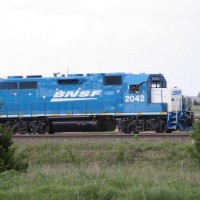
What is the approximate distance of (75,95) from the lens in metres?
30.5

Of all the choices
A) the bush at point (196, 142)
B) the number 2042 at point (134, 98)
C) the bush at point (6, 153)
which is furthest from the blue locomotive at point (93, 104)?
the bush at point (6, 153)

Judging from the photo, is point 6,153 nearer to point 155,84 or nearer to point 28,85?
point 155,84

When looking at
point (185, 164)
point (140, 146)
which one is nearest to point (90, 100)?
point (140, 146)

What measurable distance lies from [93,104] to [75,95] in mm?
1375

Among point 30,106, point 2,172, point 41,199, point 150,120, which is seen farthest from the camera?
point 30,106

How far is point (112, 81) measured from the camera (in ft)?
98.6

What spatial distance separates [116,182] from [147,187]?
2.65 ft

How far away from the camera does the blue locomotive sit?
94.2ft

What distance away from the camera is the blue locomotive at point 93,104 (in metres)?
28.7

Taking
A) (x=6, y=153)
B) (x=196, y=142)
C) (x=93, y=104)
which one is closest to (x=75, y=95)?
(x=93, y=104)

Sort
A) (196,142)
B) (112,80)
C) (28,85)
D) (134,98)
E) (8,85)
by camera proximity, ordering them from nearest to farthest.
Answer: (196,142) < (134,98) < (112,80) < (28,85) < (8,85)

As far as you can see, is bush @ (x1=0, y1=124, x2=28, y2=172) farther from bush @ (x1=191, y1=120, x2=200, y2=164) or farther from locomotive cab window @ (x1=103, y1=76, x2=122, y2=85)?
locomotive cab window @ (x1=103, y1=76, x2=122, y2=85)

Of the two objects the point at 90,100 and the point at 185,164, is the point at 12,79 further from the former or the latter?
the point at 185,164

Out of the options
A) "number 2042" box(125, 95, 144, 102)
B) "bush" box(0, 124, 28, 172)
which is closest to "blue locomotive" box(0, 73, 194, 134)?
"number 2042" box(125, 95, 144, 102)
